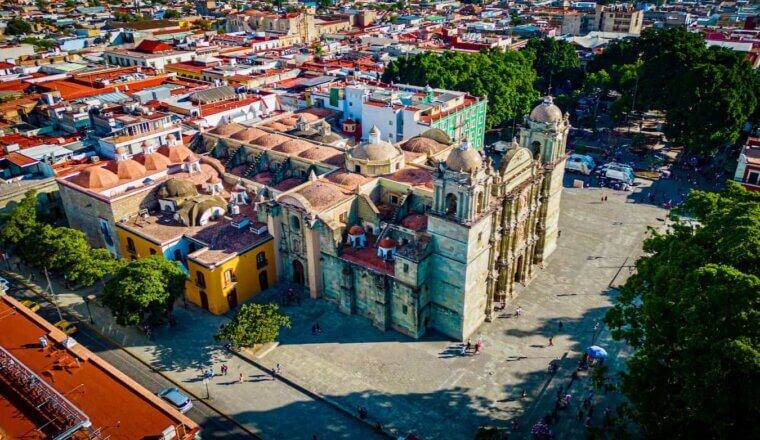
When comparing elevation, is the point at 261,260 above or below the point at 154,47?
below

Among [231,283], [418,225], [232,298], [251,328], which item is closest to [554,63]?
[418,225]

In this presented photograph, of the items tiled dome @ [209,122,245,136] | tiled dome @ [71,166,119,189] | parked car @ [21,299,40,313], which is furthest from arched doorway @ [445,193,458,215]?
parked car @ [21,299,40,313]

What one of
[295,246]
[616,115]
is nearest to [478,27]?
[616,115]

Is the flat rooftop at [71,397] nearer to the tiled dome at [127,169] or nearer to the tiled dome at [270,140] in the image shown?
the tiled dome at [127,169]

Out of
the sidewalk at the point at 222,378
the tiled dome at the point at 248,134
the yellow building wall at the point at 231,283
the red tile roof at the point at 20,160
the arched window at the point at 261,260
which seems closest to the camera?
the sidewalk at the point at 222,378

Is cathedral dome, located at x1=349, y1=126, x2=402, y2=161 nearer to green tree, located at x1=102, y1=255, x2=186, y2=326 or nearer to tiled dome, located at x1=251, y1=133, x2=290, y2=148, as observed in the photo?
tiled dome, located at x1=251, y1=133, x2=290, y2=148

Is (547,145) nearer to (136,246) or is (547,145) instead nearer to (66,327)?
(136,246)

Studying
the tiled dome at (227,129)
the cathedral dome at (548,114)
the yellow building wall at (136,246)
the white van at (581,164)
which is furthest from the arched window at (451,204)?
the white van at (581,164)
